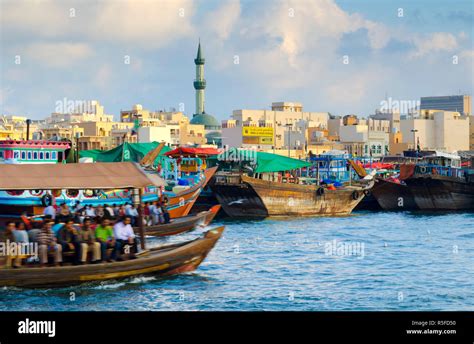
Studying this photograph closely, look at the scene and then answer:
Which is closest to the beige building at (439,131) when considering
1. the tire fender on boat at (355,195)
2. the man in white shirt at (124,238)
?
the tire fender on boat at (355,195)

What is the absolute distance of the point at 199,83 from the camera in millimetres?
127062

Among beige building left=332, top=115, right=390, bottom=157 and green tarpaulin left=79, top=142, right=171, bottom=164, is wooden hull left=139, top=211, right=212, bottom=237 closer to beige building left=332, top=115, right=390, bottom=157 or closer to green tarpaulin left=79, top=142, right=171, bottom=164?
green tarpaulin left=79, top=142, right=171, bottom=164

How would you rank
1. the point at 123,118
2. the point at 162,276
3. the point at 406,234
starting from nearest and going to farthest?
the point at 162,276
the point at 406,234
the point at 123,118

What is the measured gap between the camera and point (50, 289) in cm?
2308

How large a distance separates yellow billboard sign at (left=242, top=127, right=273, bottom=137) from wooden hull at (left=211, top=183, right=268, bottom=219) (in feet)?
125

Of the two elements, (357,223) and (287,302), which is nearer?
(287,302)

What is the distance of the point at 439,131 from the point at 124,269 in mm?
97766

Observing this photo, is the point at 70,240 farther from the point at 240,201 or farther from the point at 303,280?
the point at 240,201

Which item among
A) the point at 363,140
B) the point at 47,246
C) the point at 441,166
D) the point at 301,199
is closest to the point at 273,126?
the point at 363,140

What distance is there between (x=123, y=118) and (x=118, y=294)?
299 feet

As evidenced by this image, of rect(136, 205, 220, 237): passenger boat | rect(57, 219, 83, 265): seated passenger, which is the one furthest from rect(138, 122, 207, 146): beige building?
rect(57, 219, 83, 265): seated passenger

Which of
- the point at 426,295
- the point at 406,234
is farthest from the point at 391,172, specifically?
the point at 426,295
